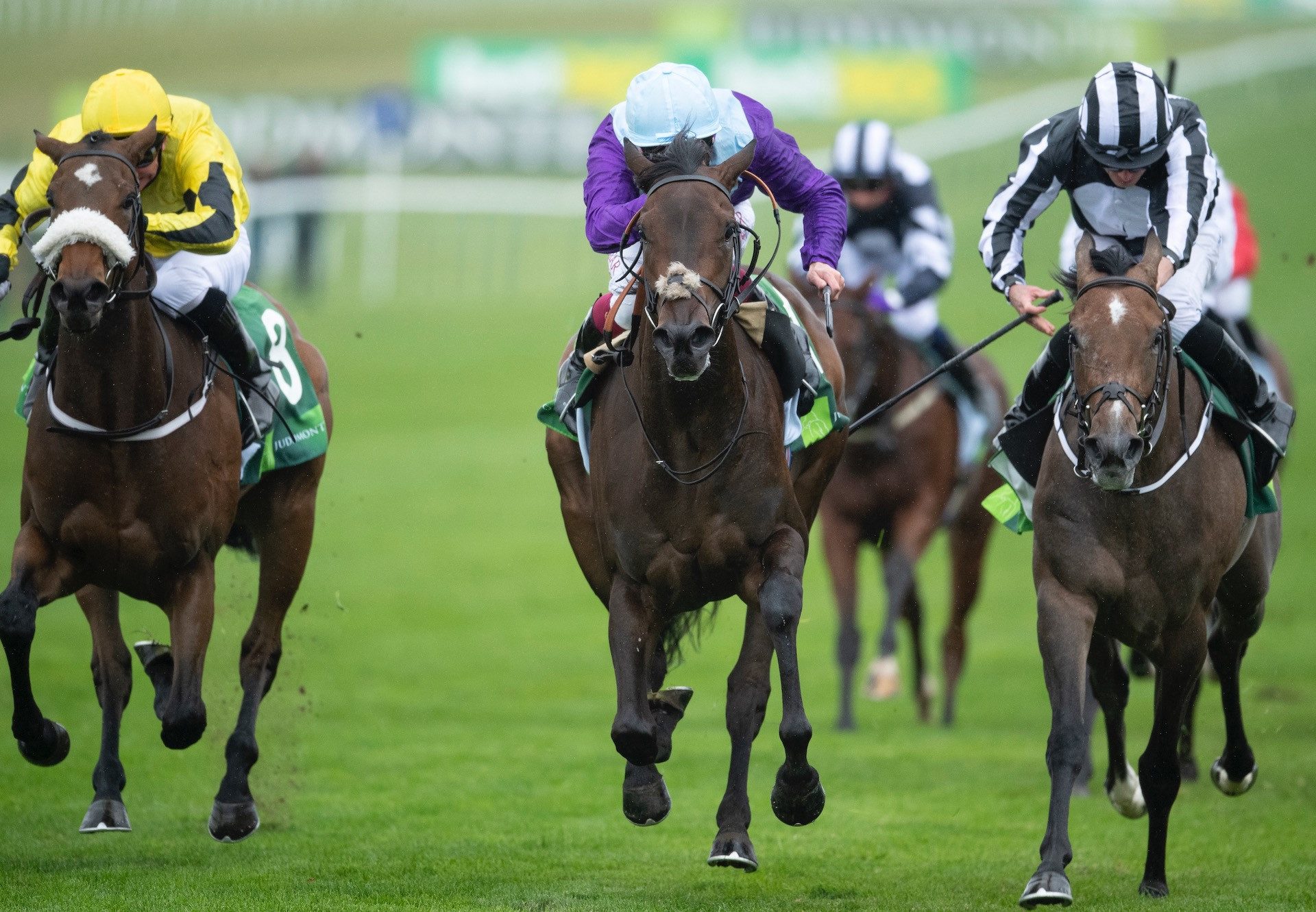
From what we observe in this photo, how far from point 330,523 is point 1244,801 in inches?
428

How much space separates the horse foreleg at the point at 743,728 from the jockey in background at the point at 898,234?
15.4ft

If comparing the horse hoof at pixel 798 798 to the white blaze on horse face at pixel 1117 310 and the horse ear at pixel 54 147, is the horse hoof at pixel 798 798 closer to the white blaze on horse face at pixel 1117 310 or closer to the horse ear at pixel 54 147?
the white blaze on horse face at pixel 1117 310

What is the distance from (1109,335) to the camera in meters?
5.75

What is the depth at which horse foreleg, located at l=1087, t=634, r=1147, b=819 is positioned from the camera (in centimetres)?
696

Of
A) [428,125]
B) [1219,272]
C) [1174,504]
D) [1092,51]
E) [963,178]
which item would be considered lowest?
[1174,504]

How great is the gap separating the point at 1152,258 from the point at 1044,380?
2.15ft

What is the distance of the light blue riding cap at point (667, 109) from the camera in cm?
594

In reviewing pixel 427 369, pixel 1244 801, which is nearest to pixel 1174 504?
pixel 1244 801

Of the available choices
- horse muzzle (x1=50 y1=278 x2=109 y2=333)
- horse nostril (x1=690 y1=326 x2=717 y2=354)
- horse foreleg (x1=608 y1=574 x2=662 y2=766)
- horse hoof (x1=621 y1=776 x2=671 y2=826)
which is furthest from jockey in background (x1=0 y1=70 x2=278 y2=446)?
horse hoof (x1=621 y1=776 x2=671 y2=826)

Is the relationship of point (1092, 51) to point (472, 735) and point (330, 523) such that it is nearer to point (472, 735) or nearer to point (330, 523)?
point (330, 523)

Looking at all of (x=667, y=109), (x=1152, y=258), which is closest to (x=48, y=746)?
(x=667, y=109)

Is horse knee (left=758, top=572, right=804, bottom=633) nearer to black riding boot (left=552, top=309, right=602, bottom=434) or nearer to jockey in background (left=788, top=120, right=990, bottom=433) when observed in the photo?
black riding boot (left=552, top=309, right=602, bottom=434)

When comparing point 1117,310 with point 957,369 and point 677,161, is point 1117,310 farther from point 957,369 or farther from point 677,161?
point 957,369

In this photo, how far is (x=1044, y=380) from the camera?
6.53m
